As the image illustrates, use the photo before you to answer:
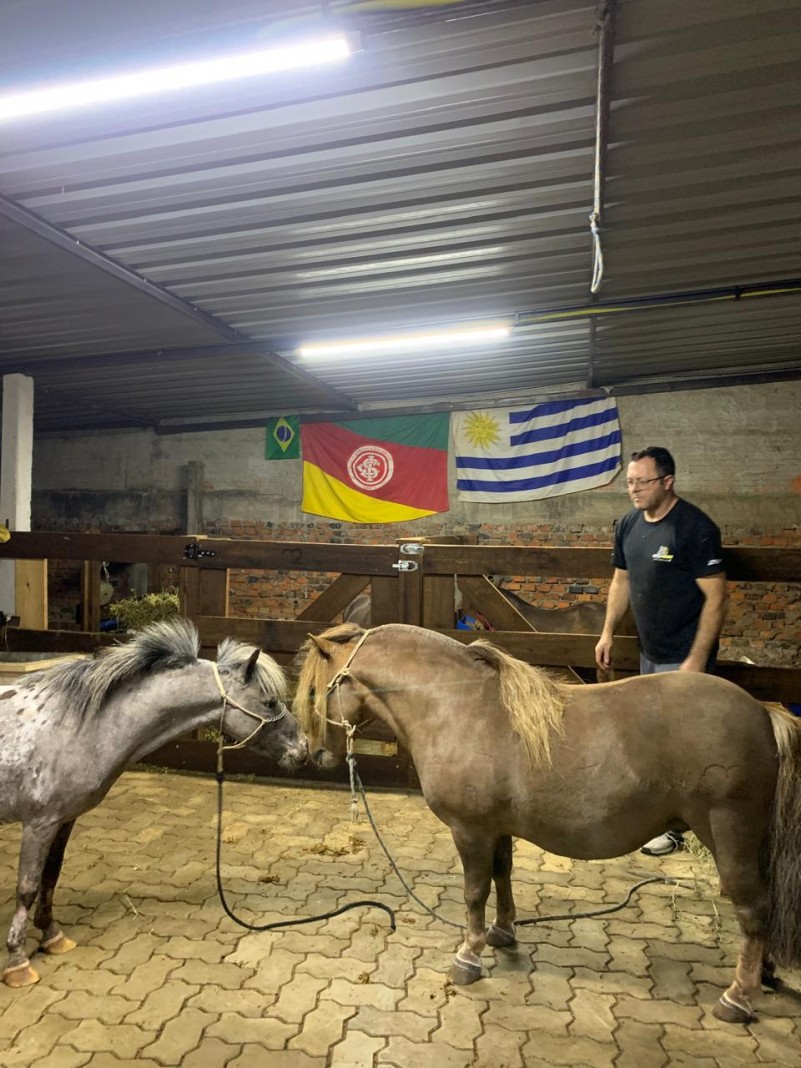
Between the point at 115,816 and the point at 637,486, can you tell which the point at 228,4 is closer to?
the point at 637,486

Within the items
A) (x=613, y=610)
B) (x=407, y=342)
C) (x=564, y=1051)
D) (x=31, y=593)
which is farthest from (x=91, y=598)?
(x=564, y=1051)

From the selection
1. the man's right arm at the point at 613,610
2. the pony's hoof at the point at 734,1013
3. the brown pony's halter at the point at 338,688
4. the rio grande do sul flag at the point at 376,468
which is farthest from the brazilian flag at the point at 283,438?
the pony's hoof at the point at 734,1013

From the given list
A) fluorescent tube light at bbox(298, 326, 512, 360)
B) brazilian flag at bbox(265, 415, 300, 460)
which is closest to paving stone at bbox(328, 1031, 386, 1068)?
fluorescent tube light at bbox(298, 326, 512, 360)

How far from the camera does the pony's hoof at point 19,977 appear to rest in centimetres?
240

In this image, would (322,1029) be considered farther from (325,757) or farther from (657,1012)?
(657,1012)

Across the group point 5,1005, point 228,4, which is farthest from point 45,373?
point 5,1005

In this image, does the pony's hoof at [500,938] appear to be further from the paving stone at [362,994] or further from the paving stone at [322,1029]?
the paving stone at [322,1029]

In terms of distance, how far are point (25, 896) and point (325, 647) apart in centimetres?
141

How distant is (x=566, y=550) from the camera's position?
4.00m

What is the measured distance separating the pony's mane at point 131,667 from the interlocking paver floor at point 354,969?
101 cm

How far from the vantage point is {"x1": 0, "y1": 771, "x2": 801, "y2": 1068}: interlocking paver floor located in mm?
2129

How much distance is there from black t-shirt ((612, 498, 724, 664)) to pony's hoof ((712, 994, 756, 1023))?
1.34 metres

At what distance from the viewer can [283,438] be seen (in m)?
9.92

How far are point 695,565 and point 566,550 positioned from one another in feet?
3.46
